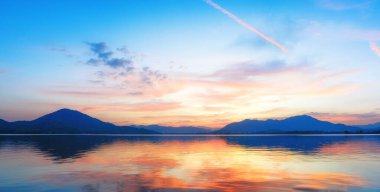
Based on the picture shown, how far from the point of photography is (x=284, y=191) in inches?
989

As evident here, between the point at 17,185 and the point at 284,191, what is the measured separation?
21619mm

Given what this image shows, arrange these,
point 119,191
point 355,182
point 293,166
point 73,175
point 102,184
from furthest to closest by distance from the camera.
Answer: point 293,166 < point 73,175 < point 355,182 < point 102,184 < point 119,191

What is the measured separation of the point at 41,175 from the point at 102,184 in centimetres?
886

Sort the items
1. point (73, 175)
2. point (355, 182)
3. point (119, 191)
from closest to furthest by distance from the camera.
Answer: point (119, 191)
point (355, 182)
point (73, 175)

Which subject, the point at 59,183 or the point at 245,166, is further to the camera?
the point at 245,166

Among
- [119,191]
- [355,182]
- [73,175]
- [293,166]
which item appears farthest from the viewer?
[293,166]

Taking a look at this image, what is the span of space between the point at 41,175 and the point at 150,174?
34.9ft

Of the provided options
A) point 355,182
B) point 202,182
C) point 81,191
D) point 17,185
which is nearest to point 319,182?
point 355,182

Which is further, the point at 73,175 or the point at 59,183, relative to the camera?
the point at 73,175

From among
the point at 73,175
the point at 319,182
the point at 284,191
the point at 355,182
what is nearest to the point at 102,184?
the point at 73,175

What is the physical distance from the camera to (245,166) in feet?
133

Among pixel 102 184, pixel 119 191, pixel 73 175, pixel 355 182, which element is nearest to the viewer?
pixel 119 191

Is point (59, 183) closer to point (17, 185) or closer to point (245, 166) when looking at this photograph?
point (17, 185)

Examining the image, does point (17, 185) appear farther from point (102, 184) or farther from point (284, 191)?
point (284, 191)
